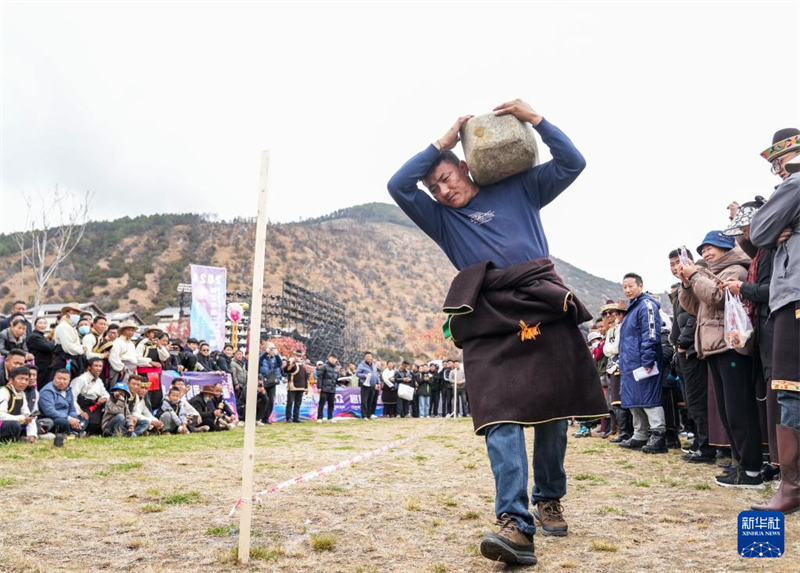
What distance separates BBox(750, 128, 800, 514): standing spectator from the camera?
144 inches

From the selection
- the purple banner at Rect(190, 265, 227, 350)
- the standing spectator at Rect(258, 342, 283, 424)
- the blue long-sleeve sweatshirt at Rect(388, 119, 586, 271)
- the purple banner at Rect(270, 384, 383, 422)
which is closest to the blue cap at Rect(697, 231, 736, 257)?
the blue long-sleeve sweatshirt at Rect(388, 119, 586, 271)

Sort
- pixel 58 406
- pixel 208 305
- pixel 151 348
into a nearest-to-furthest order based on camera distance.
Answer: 1. pixel 58 406
2. pixel 151 348
3. pixel 208 305

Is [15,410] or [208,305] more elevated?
[208,305]

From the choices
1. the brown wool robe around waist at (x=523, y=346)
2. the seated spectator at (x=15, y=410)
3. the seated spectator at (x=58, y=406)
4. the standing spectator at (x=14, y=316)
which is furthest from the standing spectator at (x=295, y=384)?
the brown wool robe around waist at (x=523, y=346)

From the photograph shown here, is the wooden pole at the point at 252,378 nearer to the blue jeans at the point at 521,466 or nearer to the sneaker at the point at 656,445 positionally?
the blue jeans at the point at 521,466

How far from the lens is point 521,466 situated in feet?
10.5

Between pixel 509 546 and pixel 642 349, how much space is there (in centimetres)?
527

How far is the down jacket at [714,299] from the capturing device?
17.2 ft

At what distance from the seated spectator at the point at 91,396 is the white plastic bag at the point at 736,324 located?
384 inches

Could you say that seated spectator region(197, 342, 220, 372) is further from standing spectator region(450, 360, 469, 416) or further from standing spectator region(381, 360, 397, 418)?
standing spectator region(450, 360, 469, 416)

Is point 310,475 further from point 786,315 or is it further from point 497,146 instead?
point 786,315

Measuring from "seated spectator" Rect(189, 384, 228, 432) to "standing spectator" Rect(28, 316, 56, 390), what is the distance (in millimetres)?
3344

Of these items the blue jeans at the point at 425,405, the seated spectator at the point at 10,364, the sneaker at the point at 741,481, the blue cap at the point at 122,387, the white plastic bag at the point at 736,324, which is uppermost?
the white plastic bag at the point at 736,324

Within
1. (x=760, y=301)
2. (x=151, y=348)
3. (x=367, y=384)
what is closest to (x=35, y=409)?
(x=151, y=348)
